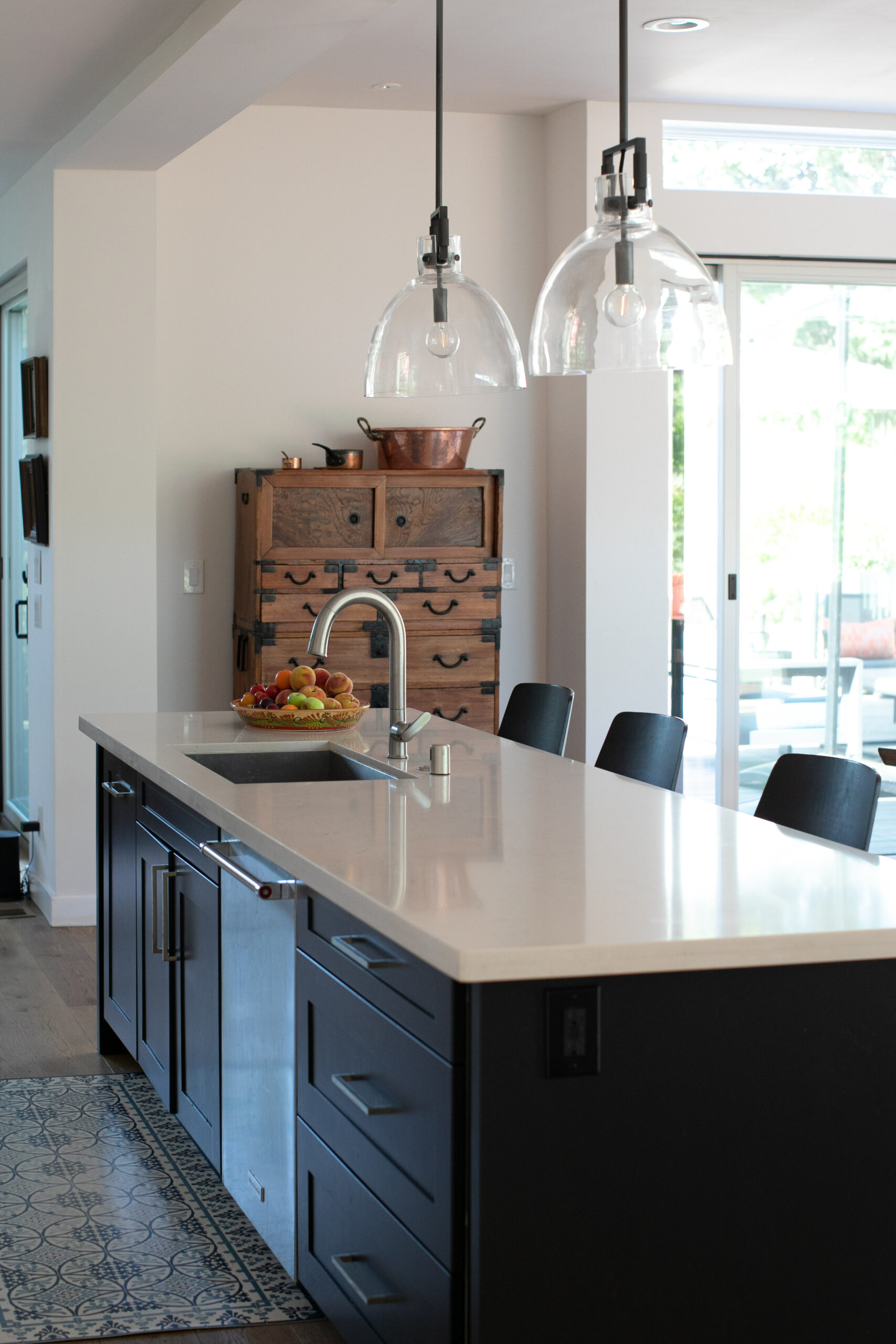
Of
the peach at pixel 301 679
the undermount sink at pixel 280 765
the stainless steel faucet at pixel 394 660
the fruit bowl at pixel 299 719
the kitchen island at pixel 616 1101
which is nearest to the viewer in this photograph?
the kitchen island at pixel 616 1101

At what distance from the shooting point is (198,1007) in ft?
9.75

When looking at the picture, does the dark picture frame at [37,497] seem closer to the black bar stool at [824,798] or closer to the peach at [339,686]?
the peach at [339,686]

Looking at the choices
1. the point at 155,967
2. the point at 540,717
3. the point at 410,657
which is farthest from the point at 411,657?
the point at 155,967

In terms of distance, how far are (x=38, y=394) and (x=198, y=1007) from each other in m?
3.13

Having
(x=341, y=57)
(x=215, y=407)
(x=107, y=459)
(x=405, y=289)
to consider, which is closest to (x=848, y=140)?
(x=341, y=57)

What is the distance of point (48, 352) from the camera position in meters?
5.37

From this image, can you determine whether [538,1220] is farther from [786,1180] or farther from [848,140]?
[848,140]

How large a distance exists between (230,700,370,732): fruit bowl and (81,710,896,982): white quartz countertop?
420mm

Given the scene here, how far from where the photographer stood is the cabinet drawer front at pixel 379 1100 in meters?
1.77

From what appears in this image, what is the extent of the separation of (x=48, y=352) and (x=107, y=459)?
0.45 m

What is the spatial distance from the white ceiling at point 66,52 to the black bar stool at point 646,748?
215 cm

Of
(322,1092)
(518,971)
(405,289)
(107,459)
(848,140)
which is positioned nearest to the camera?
(518,971)

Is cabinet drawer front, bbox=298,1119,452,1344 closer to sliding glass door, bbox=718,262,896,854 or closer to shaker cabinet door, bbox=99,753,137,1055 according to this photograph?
shaker cabinet door, bbox=99,753,137,1055

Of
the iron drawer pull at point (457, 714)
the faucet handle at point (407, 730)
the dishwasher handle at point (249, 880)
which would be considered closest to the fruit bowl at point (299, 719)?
the faucet handle at point (407, 730)
